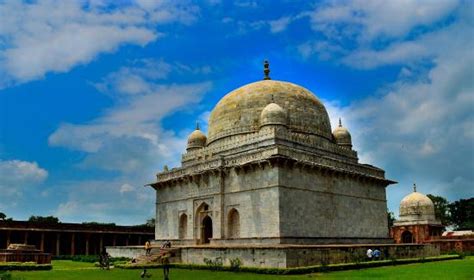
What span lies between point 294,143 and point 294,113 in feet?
11.3

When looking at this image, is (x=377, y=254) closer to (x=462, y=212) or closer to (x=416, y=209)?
(x=416, y=209)

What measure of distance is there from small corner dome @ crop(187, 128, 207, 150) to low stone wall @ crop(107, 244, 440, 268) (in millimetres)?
10543

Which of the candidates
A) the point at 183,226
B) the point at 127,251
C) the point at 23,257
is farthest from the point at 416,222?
the point at 23,257

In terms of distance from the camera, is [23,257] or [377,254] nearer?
[377,254]

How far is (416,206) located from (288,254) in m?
29.2

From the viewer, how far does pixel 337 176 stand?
27.6m

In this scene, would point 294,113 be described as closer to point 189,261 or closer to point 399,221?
point 189,261

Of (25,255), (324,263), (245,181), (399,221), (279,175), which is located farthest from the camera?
(399,221)

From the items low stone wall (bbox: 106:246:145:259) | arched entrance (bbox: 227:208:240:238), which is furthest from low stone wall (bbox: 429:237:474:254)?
low stone wall (bbox: 106:246:145:259)

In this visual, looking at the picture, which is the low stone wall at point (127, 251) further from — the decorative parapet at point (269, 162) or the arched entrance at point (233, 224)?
the arched entrance at point (233, 224)

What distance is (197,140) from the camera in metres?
33.0

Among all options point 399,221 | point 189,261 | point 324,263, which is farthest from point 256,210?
point 399,221

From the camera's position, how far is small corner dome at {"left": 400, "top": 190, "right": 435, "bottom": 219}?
1695 inches

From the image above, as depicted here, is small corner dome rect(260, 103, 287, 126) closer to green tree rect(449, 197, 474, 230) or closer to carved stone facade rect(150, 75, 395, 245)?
carved stone facade rect(150, 75, 395, 245)
